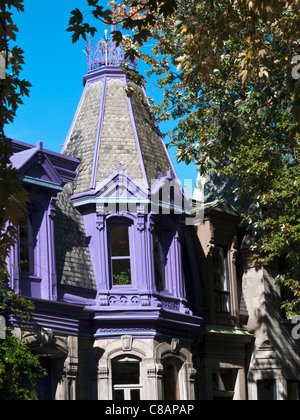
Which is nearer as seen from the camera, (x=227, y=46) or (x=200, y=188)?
(x=227, y=46)

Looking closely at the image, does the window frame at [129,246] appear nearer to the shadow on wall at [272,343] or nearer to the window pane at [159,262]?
the window pane at [159,262]

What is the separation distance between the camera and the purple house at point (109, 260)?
2150cm

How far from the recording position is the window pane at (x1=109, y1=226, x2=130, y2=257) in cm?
2394

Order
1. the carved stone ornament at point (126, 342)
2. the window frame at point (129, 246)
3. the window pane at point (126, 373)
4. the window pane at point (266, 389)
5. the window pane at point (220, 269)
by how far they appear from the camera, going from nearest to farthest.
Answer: the carved stone ornament at point (126, 342) < the window pane at point (126, 373) < the window frame at point (129, 246) < the window pane at point (220, 269) < the window pane at point (266, 389)

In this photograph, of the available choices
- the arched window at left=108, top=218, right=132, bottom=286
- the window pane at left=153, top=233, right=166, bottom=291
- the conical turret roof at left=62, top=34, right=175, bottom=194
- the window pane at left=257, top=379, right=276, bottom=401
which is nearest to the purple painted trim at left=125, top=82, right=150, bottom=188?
the conical turret roof at left=62, top=34, right=175, bottom=194

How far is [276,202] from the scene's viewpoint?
23.4 metres

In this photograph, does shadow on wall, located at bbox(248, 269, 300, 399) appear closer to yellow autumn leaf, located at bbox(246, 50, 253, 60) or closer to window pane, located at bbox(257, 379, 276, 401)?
window pane, located at bbox(257, 379, 276, 401)

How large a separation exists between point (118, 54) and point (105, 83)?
53.4 inches

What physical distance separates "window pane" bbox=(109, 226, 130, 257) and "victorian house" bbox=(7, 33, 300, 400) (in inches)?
1.6

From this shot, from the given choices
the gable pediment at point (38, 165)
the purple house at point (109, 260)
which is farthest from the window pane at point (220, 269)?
the gable pediment at point (38, 165)

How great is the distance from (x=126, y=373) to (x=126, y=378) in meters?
0.14

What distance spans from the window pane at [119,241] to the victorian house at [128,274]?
41 millimetres
